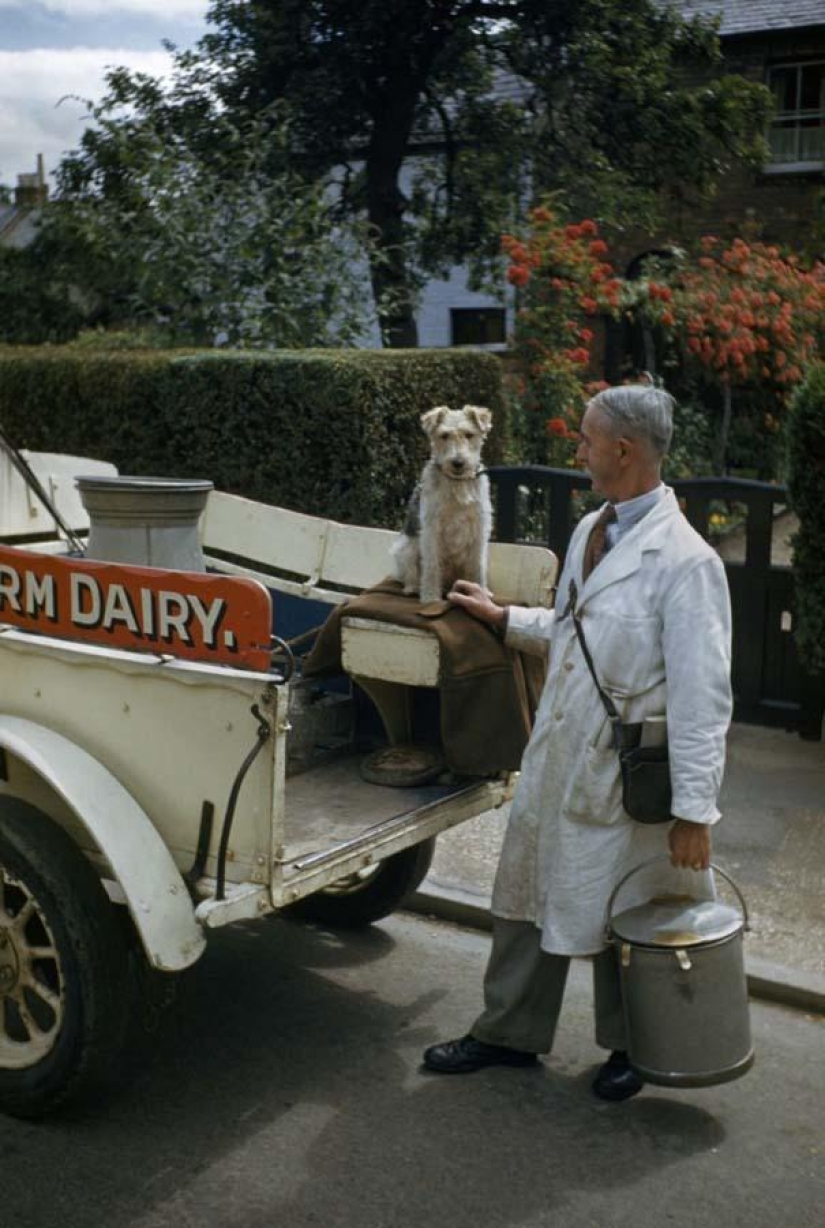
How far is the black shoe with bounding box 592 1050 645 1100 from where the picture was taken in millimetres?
4062

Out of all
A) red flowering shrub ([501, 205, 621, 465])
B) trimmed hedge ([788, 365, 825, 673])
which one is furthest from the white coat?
red flowering shrub ([501, 205, 621, 465])

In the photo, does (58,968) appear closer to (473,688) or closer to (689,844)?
(473,688)

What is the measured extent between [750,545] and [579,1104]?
424 cm

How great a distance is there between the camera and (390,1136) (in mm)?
3838

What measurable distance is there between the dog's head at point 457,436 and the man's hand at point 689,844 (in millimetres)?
1392

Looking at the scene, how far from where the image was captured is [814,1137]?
3.90 metres

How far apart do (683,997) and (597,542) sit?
1.25 m

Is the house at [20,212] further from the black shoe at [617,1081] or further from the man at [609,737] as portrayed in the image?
the black shoe at [617,1081]

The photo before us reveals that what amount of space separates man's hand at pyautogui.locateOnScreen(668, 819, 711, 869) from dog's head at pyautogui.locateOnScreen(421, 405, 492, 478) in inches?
54.8

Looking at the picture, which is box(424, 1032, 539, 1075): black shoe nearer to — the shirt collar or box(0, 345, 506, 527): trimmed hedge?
the shirt collar

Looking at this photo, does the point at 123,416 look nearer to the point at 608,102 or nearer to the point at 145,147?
the point at 145,147

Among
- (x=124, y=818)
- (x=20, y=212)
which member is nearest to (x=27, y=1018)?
(x=124, y=818)

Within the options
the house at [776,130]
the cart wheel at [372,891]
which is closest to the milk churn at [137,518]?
the cart wheel at [372,891]

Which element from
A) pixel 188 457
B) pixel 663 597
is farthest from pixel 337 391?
pixel 663 597
